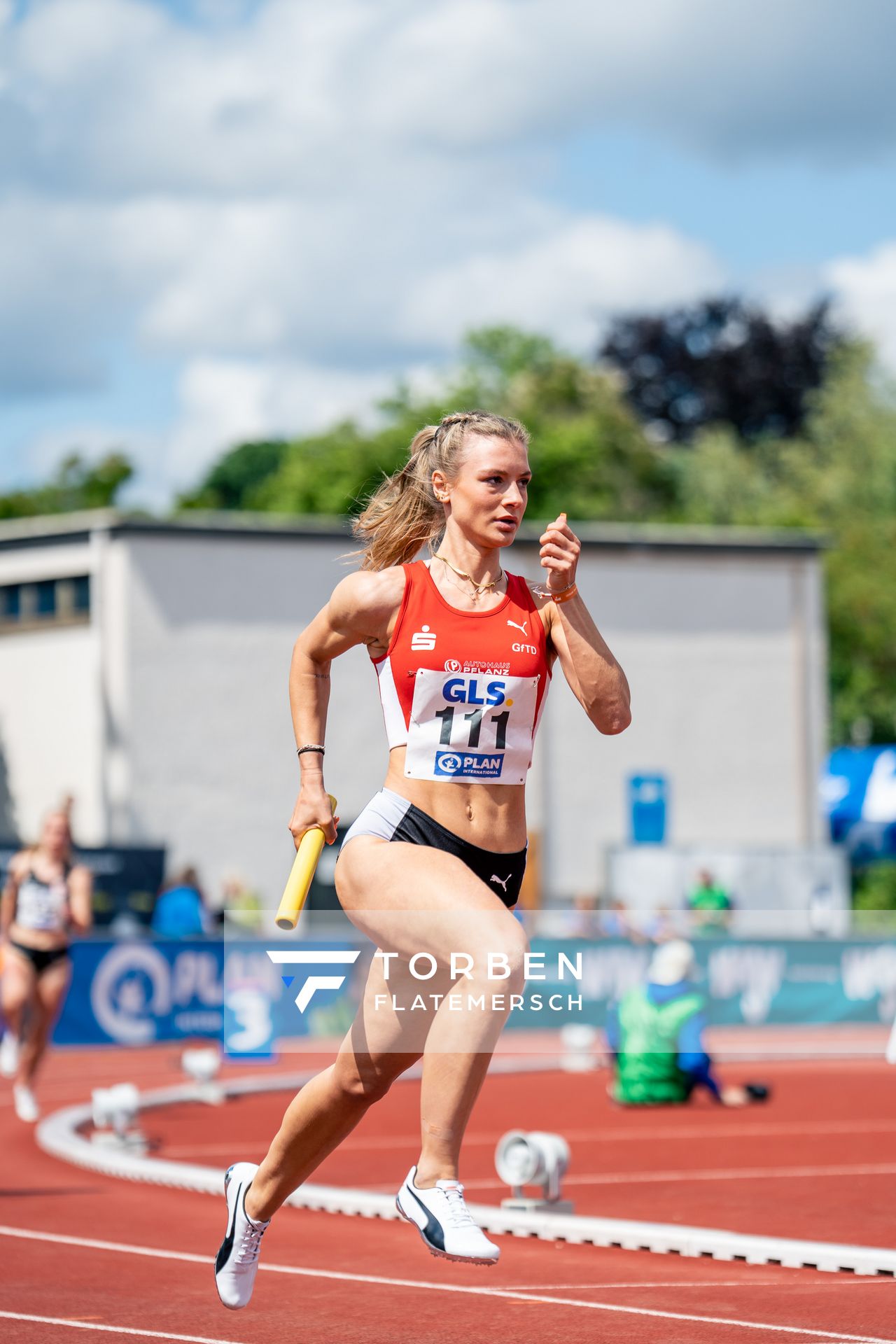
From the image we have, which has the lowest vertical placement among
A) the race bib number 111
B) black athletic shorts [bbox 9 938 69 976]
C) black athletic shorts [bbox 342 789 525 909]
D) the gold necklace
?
black athletic shorts [bbox 9 938 69 976]

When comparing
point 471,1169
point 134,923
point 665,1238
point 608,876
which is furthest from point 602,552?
point 665,1238

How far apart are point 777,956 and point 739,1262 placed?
54.8ft

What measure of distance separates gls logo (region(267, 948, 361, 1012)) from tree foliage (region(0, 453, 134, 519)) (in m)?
68.7

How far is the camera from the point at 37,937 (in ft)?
47.7

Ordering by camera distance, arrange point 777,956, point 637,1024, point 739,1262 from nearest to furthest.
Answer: point 739,1262 → point 637,1024 → point 777,956

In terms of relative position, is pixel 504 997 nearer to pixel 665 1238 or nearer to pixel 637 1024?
pixel 665 1238

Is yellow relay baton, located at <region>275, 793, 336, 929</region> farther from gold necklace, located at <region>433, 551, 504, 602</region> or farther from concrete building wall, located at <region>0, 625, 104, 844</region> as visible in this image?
concrete building wall, located at <region>0, 625, 104, 844</region>

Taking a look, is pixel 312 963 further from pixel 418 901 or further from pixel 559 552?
pixel 559 552

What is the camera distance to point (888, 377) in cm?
6316

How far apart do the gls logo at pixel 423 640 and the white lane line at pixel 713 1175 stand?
6.60 m

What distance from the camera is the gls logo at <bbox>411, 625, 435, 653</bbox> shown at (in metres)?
5.46

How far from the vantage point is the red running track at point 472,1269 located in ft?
22.0

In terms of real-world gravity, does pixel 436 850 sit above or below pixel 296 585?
below

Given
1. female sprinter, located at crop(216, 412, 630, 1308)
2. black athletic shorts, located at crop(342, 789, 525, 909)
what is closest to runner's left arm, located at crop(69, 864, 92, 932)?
female sprinter, located at crop(216, 412, 630, 1308)
